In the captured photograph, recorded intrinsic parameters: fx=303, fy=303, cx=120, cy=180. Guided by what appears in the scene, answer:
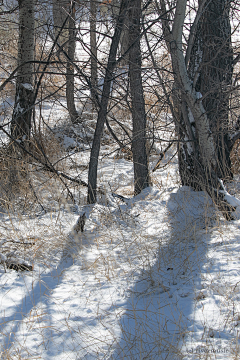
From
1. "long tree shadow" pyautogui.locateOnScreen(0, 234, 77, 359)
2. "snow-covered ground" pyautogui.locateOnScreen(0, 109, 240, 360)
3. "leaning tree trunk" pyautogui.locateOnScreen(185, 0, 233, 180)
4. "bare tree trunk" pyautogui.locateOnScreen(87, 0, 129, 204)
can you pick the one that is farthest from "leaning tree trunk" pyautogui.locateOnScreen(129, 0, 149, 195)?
"long tree shadow" pyautogui.locateOnScreen(0, 234, 77, 359)

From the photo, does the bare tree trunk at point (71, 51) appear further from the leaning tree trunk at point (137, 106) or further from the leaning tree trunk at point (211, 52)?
the leaning tree trunk at point (211, 52)

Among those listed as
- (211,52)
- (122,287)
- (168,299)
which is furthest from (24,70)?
(168,299)

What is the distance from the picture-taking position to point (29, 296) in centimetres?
214

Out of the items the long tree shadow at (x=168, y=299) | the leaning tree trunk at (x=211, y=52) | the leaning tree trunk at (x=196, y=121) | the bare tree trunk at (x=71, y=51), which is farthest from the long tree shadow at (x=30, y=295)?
the leaning tree trunk at (x=211, y=52)

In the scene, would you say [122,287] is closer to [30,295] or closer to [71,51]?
[30,295]

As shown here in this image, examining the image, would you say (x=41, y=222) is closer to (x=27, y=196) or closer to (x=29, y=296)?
(x=27, y=196)

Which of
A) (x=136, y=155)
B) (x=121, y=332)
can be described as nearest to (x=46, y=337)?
(x=121, y=332)

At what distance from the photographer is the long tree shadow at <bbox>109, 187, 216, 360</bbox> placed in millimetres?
1653

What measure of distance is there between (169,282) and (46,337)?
970 mm

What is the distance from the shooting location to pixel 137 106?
164 inches

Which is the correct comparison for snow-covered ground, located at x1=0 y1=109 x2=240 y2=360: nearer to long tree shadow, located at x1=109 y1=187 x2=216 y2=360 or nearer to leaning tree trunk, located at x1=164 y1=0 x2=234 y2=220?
long tree shadow, located at x1=109 y1=187 x2=216 y2=360

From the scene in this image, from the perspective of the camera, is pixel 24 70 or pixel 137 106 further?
pixel 24 70

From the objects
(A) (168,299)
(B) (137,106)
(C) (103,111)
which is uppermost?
(B) (137,106)

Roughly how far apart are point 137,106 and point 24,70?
172 centimetres
